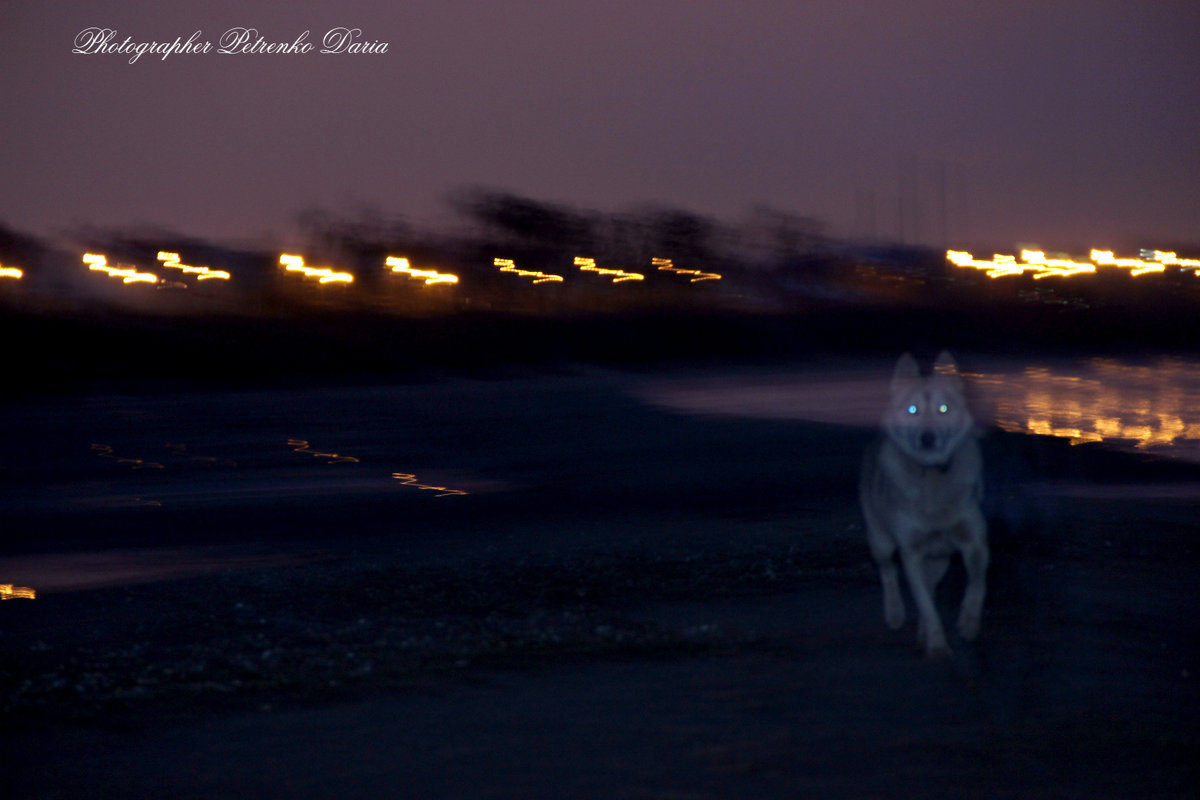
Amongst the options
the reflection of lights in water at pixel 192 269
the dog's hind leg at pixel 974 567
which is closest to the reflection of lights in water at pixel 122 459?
the dog's hind leg at pixel 974 567

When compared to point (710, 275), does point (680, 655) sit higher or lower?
lower

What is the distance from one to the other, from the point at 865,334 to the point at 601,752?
57980mm

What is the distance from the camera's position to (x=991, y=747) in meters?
4.95

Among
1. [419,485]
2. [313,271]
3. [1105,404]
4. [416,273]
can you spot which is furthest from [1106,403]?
[313,271]

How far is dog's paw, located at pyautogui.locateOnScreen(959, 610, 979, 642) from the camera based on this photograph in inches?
245

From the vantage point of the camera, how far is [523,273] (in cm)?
9562

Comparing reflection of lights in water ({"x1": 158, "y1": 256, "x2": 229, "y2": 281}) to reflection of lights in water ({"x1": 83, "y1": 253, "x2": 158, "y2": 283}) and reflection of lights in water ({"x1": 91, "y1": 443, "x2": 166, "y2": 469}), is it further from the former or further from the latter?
reflection of lights in water ({"x1": 91, "y1": 443, "x2": 166, "y2": 469})

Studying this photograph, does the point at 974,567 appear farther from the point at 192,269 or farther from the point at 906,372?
the point at 192,269

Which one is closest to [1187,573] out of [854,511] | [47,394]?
[854,511]

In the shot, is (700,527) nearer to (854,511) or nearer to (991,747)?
(854,511)

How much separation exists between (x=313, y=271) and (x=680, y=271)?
2747 cm

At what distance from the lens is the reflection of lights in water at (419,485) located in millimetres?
12844

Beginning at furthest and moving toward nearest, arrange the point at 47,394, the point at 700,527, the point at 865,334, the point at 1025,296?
1. the point at 1025,296
2. the point at 865,334
3. the point at 47,394
4. the point at 700,527

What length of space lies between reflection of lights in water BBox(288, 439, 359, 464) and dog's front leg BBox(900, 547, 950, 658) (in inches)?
415
